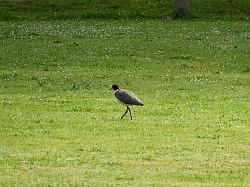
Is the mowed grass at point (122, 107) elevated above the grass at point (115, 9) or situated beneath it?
elevated above

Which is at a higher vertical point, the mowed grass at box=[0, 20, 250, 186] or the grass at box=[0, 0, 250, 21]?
the mowed grass at box=[0, 20, 250, 186]

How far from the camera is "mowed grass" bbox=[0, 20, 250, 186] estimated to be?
12.8m

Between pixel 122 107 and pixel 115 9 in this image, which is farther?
pixel 115 9

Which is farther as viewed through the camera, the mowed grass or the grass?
the grass

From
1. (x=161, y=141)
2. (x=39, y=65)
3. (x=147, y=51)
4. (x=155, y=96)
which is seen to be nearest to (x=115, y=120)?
(x=161, y=141)

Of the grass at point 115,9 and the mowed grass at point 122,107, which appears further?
the grass at point 115,9

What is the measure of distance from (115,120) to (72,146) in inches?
130

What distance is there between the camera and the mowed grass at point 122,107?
506 inches

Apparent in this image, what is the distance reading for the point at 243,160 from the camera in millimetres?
13594

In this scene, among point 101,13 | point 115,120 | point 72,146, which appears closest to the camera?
point 72,146

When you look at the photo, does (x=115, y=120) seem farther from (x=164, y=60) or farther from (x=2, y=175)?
(x=164, y=60)

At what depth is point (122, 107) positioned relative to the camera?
19.9m

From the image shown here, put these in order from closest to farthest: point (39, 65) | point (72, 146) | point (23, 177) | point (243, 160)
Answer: point (23, 177) → point (243, 160) → point (72, 146) → point (39, 65)

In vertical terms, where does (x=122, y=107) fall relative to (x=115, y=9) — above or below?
above
